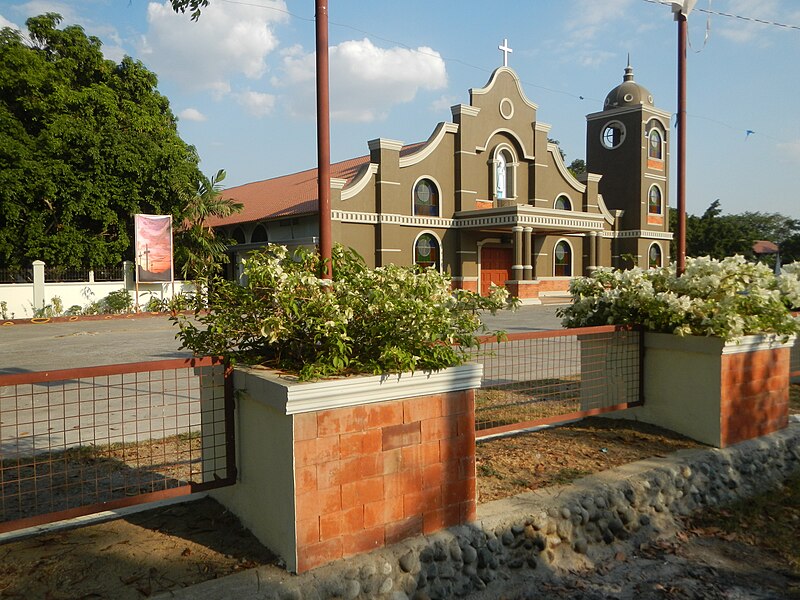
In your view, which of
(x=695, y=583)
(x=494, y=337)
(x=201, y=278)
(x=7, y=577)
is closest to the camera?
(x=7, y=577)

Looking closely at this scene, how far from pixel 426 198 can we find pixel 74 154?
15569 mm

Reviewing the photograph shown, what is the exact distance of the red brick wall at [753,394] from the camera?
543cm

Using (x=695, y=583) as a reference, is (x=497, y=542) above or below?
above

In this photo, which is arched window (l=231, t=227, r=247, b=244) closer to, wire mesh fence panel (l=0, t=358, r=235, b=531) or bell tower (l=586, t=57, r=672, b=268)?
bell tower (l=586, t=57, r=672, b=268)

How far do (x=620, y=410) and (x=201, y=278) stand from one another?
4.37 m

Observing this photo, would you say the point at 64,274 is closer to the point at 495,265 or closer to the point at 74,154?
the point at 74,154

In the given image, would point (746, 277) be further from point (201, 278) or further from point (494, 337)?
point (201, 278)

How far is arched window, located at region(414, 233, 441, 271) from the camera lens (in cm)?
3042

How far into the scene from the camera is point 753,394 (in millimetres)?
5688

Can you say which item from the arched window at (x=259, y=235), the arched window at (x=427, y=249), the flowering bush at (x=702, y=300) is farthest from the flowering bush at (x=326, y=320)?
the arched window at (x=259, y=235)

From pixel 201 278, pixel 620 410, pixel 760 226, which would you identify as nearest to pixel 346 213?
pixel 620 410

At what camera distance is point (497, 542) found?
3664 millimetres

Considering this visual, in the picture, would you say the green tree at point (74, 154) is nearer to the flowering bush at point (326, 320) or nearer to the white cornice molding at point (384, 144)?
the white cornice molding at point (384, 144)

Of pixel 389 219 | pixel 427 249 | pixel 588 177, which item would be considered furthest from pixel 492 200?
pixel 588 177
